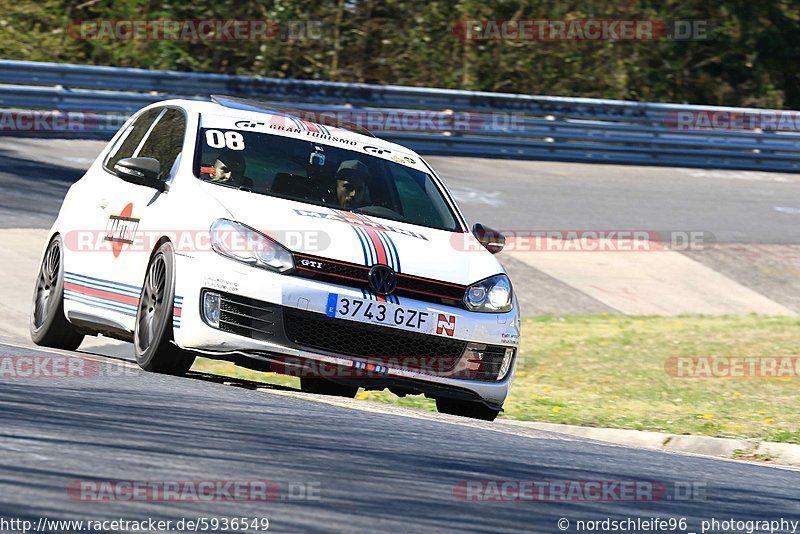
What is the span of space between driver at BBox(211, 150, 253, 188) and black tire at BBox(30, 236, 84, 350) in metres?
1.45

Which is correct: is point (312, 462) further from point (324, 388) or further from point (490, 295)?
point (324, 388)

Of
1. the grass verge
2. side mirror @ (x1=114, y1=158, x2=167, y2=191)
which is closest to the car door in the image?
side mirror @ (x1=114, y1=158, x2=167, y2=191)

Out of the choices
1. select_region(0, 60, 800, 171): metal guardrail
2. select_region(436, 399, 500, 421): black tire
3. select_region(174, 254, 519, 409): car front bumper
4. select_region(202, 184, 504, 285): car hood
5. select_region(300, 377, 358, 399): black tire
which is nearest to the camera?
select_region(174, 254, 519, 409): car front bumper

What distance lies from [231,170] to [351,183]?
2.52ft

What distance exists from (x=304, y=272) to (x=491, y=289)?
116cm

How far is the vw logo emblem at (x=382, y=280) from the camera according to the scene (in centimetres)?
764

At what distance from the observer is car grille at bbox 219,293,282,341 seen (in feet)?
24.8

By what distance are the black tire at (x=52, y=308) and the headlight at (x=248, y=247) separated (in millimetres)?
1902

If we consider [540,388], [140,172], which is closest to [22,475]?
[140,172]

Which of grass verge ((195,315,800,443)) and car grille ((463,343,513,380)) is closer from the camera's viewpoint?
car grille ((463,343,513,380))

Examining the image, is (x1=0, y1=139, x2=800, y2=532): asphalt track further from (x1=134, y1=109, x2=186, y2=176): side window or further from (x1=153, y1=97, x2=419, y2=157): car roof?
(x1=153, y1=97, x2=419, y2=157): car roof

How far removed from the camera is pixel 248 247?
300 inches

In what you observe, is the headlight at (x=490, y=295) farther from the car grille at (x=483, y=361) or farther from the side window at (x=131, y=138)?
the side window at (x=131, y=138)

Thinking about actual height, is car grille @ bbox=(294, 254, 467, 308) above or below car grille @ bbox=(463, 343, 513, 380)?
above
